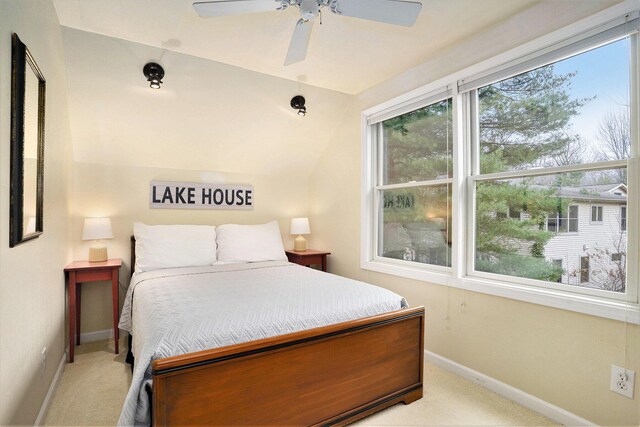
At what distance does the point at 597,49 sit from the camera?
1.88m

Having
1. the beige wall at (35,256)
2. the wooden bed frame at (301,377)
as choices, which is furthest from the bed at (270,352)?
the beige wall at (35,256)

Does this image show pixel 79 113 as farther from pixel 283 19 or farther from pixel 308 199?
pixel 308 199

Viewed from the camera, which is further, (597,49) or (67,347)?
(67,347)

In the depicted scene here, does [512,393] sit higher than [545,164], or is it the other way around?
[545,164]

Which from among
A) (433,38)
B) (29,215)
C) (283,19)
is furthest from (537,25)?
(29,215)

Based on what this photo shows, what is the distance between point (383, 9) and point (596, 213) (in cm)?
158

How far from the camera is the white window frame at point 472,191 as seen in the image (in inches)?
66.3

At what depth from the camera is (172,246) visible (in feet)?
9.87

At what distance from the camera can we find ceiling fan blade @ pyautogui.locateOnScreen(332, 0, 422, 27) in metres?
1.61

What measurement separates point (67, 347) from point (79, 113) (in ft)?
6.21

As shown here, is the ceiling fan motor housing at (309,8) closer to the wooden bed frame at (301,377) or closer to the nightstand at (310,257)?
the wooden bed frame at (301,377)

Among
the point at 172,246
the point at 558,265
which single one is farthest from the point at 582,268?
the point at 172,246

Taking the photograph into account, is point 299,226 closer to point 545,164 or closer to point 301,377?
point 301,377

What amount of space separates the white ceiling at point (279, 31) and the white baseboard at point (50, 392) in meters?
2.29
